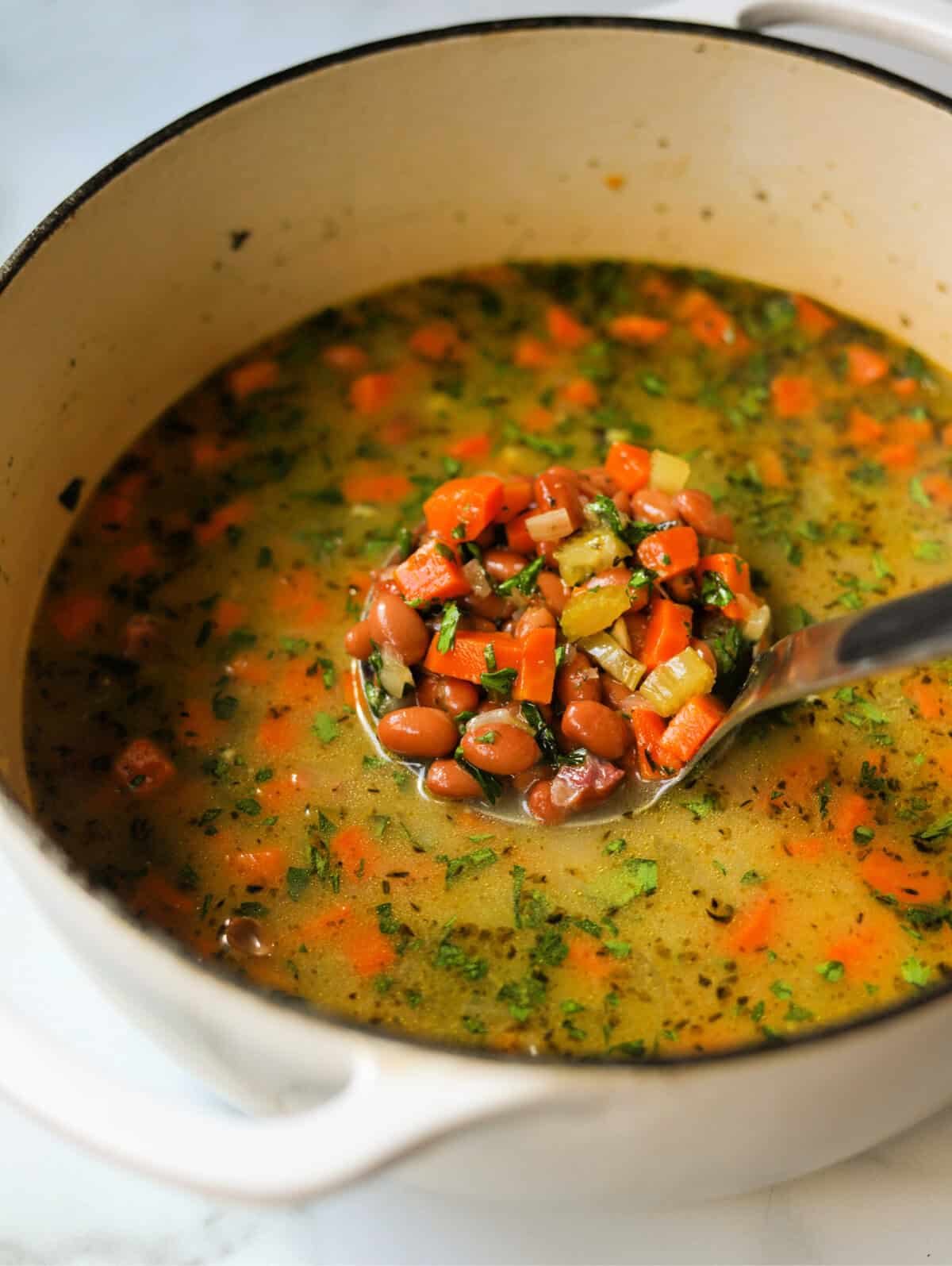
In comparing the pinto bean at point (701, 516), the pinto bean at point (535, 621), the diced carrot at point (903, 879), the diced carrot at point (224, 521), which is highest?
the pinto bean at point (701, 516)

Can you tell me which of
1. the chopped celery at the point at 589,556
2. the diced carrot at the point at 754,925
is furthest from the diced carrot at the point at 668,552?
the diced carrot at the point at 754,925

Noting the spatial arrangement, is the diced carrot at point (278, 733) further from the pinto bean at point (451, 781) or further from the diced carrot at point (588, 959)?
the diced carrot at point (588, 959)

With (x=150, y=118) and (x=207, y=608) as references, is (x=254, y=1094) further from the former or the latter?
(x=150, y=118)

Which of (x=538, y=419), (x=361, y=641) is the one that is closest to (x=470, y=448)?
(x=538, y=419)

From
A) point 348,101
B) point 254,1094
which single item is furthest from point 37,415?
point 254,1094

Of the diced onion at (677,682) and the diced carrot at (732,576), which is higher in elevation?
the diced carrot at (732,576)

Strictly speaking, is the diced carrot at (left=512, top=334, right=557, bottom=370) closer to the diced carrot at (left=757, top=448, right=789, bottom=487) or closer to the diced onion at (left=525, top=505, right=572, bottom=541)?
the diced carrot at (left=757, top=448, right=789, bottom=487)
